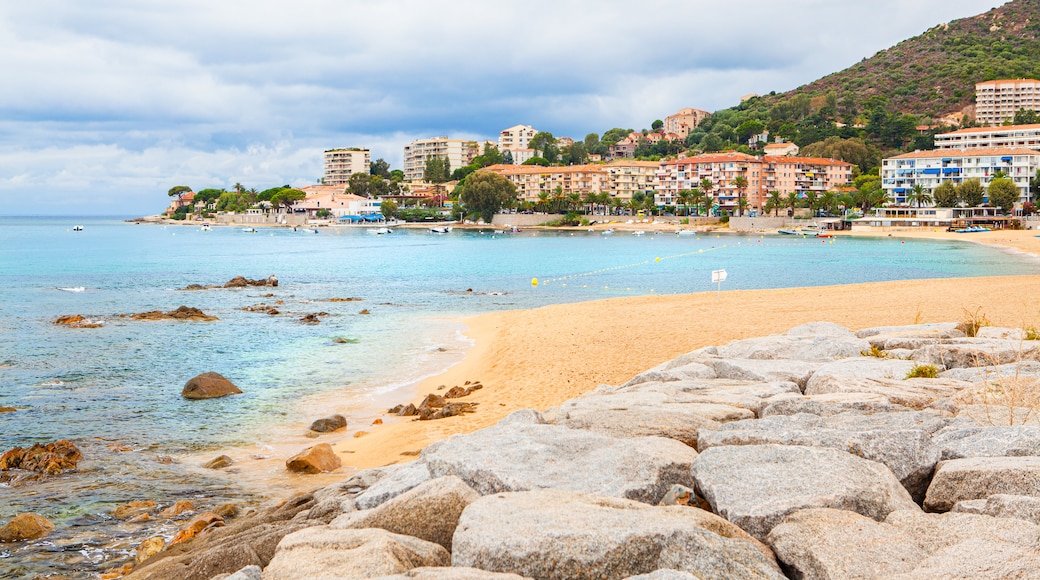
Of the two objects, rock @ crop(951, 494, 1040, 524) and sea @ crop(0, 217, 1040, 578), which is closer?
rock @ crop(951, 494, 1040, 524)

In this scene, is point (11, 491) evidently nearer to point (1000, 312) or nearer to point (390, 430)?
point (390, 430)

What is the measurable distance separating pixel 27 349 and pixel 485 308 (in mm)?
17026

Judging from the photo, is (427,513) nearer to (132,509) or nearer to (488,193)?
(132,509)

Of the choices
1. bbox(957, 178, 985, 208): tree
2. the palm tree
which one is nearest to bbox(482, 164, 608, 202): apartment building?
the palm tree

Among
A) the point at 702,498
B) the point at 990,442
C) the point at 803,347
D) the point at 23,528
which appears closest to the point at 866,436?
the point at 990,442

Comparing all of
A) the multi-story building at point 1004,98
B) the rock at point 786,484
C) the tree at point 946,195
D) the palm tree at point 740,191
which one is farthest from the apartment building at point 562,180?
the rock at point 786,484

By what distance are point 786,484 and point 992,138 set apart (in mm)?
175507

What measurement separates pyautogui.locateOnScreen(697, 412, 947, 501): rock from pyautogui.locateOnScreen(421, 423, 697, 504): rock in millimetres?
612

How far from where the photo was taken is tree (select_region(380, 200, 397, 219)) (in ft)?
578

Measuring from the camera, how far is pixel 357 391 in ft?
60.9

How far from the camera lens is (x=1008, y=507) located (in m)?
5.40

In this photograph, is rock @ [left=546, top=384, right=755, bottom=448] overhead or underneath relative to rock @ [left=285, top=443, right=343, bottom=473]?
overhead

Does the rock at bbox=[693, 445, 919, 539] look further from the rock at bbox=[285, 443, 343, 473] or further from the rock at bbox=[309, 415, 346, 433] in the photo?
the rock at bbox=[309, 415, 346, 433]

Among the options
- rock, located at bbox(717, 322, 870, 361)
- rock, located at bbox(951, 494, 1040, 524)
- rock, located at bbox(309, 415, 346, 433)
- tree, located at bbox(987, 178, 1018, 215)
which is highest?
tree, located at bbox(987, 178, 1018, 215)
